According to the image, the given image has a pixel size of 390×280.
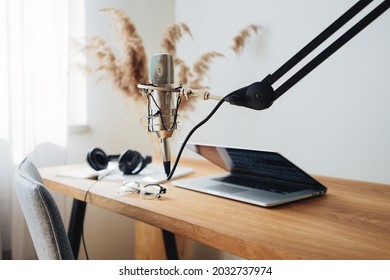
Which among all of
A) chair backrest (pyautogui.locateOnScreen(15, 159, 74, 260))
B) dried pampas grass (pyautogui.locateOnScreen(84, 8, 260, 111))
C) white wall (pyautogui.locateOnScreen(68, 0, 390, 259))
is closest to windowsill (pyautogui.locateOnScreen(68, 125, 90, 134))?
white wall (pyautogui.locateOnScreen(68, 0, 390, 259))

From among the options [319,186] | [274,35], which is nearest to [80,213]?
[319,186]

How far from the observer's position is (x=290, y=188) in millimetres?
1068

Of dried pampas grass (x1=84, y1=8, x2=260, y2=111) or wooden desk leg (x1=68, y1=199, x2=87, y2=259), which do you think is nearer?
wooden desk leg (x1=68, y1=199, x2=87, y2=259)

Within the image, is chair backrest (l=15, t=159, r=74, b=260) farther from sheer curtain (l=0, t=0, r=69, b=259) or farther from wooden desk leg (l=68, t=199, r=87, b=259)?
sheer curtain (l=0, t=0, r=69, b=259)

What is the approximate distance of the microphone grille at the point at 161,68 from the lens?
96cm

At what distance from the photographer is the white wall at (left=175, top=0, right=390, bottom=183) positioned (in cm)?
150

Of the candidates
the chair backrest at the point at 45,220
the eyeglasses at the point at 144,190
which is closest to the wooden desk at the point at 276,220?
the eyeglasses at the point at 144,190

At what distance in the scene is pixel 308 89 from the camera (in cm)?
169

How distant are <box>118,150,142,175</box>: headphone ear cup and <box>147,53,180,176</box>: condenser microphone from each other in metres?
0.30

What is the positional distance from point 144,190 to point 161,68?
0.32 metres

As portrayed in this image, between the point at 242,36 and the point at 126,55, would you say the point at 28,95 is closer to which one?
the point at 126,55

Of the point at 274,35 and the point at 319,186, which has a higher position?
the point at 274,35

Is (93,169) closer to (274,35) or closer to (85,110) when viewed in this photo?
(85,110)
